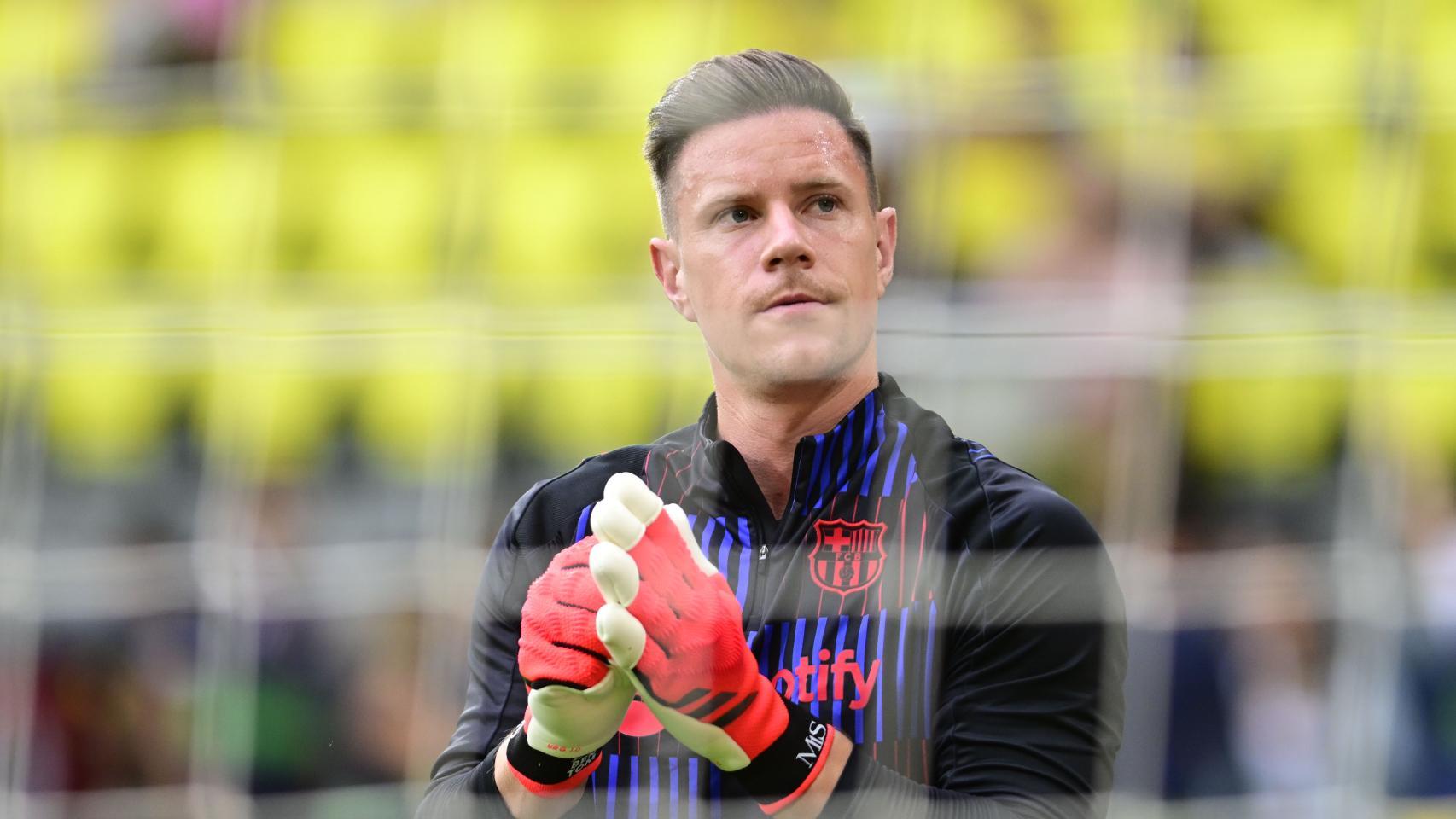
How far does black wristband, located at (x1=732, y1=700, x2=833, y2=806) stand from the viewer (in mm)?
1001

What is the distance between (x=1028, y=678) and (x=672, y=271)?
454 millimetres

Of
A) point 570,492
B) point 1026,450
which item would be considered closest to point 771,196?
point 570,492

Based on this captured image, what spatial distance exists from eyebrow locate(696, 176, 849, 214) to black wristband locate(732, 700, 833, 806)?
0.41 m

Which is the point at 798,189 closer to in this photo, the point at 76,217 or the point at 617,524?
the point at 617,524

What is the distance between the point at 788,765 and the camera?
100 centimetres

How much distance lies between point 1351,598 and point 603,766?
5.43 feet

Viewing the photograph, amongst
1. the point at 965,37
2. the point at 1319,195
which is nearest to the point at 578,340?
the point at 965,37

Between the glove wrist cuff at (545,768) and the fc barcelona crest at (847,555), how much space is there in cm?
22

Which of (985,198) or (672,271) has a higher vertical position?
(985,198)

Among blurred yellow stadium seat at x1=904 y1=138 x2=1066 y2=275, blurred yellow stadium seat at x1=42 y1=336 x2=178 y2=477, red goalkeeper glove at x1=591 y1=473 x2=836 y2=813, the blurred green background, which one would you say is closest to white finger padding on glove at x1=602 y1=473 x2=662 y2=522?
red goalkeeper glove at x1=591 y1=473 x2=836 y2=813

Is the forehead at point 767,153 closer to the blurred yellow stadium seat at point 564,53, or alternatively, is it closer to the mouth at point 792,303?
the mouth at point 792,303

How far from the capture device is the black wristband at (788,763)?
100cm

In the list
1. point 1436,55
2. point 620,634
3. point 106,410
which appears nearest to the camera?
point 620,634

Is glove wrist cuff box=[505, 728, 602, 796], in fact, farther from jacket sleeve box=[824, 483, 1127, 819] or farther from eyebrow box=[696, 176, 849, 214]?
eyebrow box=[696, 176, 849, 214]
